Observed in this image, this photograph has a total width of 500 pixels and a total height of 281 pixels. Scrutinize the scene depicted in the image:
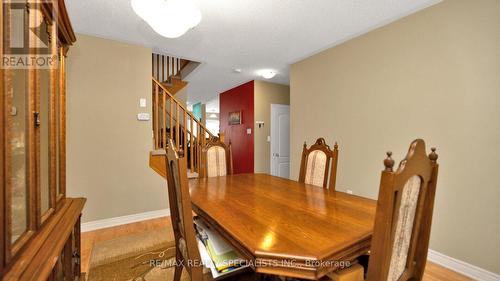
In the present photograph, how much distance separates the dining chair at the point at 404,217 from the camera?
2.03 feet

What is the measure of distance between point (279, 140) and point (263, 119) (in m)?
0.62

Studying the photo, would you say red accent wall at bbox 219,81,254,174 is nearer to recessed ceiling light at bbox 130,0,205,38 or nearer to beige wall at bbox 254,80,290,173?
beige wall at bbox 254,80,290,173

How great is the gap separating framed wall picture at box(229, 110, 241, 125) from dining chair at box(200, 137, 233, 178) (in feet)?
9.10

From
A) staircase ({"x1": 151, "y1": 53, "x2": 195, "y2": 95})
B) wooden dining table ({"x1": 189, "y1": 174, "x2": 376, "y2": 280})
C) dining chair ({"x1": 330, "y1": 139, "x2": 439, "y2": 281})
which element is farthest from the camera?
staircase ({"x1": 151, "y1": 53, "x2": 195, "y2": 95})

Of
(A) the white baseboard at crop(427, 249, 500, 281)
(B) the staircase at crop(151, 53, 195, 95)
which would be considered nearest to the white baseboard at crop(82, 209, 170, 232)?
(B) the staircase at crop(151, 53, 195, 95)

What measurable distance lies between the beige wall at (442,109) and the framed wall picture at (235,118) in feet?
8.98

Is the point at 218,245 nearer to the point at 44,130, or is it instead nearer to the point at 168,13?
the point at 44,130

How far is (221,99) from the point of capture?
5914 millimetres

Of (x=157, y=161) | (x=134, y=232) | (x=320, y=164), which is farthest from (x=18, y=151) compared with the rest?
(x=157, y=161)

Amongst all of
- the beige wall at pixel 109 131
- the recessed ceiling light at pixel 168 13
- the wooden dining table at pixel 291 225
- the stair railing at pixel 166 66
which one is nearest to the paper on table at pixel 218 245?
the wooden dining table at pixel 291 225

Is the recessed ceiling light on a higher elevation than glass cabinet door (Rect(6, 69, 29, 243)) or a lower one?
higher

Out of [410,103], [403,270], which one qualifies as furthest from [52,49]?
[410,103]

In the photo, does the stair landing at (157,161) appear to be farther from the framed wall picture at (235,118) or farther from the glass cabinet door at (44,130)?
the framed wall picture at (235,118)

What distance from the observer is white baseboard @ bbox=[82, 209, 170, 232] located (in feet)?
8.54
